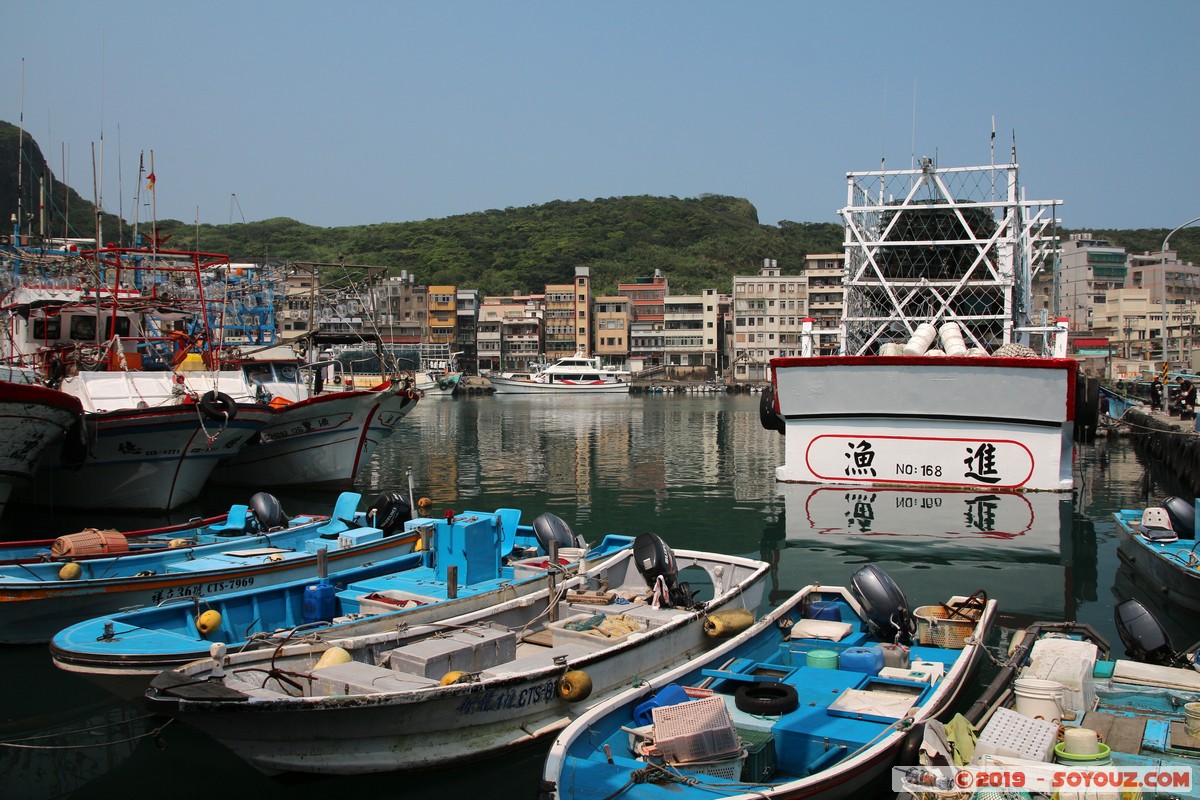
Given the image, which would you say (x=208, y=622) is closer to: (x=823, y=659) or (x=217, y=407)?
(x=823, y=659)

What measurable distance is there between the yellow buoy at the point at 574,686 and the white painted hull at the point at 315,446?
19903 mm

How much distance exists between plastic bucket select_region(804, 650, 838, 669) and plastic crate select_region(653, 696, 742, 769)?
8.48 feet

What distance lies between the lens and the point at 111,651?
904 cm

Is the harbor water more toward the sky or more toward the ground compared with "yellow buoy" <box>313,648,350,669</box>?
more toward the ground

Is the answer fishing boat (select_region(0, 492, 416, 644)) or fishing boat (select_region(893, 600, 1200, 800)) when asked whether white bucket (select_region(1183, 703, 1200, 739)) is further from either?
fishing boat (select_region(0, 492, 416, 644))

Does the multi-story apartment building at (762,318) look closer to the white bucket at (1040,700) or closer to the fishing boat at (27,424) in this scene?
the fishing boat at (27,424)

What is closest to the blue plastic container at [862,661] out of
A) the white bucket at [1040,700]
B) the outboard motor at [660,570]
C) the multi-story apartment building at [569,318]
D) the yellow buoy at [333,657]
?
the white bucket at [1040,700]

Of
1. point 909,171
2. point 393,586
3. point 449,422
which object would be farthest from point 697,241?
point 393,586

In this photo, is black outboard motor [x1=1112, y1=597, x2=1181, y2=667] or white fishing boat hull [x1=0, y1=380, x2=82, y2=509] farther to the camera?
white fishing boat hull [x1=0, y1=380, x2=82, y2=509]

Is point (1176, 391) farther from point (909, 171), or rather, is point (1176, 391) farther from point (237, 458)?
point (237, 458)

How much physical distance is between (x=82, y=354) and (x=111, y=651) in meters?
19.5

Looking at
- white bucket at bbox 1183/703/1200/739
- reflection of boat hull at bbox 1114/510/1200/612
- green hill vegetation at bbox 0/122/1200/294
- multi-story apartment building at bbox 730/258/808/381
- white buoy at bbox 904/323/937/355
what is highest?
green hill vegetation at bbox 0/122/1200/294

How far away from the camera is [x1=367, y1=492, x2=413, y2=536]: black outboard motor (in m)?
16.6

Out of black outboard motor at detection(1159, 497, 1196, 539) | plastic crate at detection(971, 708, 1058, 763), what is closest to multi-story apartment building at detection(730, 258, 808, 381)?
black outboard motor at detection(1159, 497, 1196, 539)
